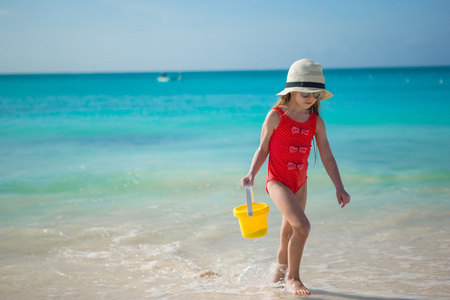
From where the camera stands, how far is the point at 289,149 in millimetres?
3094

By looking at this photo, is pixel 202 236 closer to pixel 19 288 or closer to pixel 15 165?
pixel 19 288

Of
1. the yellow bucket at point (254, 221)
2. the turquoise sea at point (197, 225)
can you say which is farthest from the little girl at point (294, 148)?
the turquoise sea at point (197, 225)

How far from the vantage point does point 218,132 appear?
14914mm

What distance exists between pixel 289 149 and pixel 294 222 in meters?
0.49

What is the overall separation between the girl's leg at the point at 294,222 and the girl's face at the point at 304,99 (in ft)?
1.84

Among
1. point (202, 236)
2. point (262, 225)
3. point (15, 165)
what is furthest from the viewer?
point (15, 165)

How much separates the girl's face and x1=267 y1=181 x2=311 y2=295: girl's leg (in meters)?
0.56

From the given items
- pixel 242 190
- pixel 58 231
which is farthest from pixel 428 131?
pixel 58 231

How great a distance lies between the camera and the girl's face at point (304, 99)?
3090mm

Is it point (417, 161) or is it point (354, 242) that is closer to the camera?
point (354, 242)

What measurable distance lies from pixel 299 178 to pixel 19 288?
2312mm

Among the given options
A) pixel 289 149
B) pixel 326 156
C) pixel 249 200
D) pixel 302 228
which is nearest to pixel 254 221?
pixel 249 200

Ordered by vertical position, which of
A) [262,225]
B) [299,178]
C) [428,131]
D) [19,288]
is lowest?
[19,288]

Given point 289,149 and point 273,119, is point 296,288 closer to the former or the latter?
point 289,149
